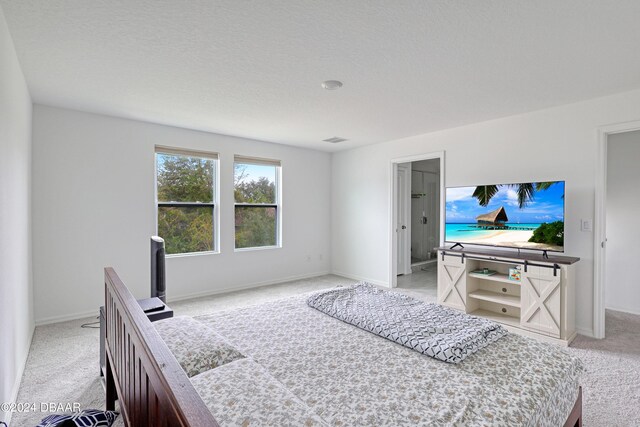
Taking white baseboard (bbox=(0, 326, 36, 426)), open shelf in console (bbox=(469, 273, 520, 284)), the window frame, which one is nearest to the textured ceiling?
the window frame

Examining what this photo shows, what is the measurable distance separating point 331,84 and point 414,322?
2064 mm

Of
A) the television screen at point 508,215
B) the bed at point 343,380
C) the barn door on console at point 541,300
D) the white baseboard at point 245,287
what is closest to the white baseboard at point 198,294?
the white baseboard at point 245,287

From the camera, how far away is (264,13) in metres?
1.83

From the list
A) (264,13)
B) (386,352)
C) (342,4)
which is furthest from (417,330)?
(264,13)

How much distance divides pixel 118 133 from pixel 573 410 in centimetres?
486

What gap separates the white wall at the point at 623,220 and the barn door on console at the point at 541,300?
5.85ft

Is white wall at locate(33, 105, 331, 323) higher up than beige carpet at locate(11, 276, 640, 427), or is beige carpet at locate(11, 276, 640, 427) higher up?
white wall at locate(33, 105, 331, 323)

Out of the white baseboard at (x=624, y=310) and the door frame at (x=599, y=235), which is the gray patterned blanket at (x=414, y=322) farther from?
the white baseboard at (x=624, y=310)

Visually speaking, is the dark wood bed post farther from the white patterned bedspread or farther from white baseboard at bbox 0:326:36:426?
white baseboard at bbox 0:326:36:426

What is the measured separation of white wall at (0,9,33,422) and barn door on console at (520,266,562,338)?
4.13 meters

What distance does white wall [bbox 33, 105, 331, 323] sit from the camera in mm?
3518

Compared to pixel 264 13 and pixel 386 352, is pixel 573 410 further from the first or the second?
pixel 264 13

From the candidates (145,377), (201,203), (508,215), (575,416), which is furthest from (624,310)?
(201,203)

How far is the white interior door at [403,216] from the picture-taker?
5.99 meters
